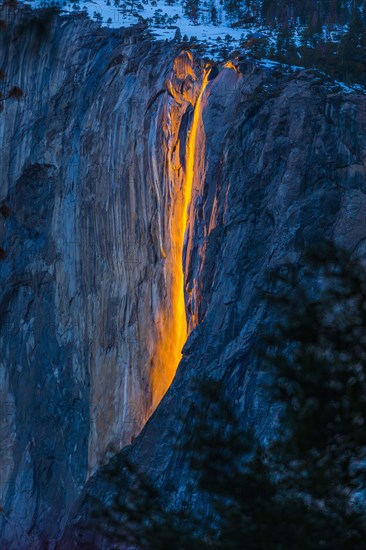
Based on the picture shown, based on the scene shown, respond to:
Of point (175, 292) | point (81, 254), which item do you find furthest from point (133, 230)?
point (81, 254)

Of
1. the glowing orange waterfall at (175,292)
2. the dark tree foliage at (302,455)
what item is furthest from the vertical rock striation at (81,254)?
the dark tree foliage at (302,455)

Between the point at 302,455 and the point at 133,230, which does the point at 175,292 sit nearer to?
the point at 133,230

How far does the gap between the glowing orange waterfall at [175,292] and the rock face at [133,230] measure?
2.6 inches

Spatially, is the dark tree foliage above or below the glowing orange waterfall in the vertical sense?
below

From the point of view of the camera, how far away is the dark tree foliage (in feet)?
31.6

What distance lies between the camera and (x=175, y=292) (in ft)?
84.1

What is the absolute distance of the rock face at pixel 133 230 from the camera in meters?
20.4

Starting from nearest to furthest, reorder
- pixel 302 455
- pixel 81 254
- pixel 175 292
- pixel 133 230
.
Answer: pixel 302 455 → pixel 175 292 → pixel 133 230 → pixel 81 254

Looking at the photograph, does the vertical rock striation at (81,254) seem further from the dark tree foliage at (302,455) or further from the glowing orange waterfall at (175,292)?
the dark tree foliage at (302,455)

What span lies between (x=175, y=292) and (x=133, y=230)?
3.64m

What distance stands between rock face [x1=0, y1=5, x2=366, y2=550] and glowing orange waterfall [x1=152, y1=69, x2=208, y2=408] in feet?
0.22

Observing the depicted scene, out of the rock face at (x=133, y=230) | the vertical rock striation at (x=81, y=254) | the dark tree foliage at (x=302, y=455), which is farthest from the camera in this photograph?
the vertical rock striation at (x=81, y=254)

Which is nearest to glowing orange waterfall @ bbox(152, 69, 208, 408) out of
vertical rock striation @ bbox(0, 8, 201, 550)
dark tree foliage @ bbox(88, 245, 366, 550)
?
vertical rock striation @ bbox(0, 8, 201, 550)

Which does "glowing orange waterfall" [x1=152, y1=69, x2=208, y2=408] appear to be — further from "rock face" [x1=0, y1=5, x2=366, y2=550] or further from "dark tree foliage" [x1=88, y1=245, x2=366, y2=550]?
"dark tree foliage" [x1=88, y1=245, x2=366, y2=550]
